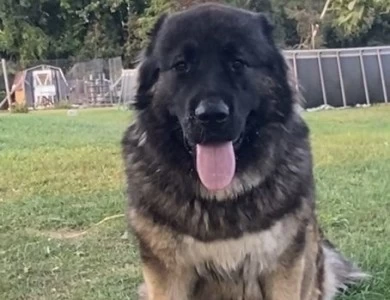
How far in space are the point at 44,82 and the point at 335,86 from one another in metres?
14.1

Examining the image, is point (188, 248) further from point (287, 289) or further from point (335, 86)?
point (335, 86)

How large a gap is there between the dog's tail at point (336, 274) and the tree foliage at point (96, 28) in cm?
3018

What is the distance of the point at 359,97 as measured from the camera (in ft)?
78.7

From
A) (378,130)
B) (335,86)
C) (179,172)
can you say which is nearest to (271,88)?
(179,172)

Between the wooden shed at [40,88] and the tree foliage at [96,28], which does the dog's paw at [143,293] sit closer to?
the wooden shed at [40,88]

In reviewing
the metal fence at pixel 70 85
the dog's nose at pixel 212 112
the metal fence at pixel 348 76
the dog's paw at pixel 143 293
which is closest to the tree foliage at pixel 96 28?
the metal fence at pixel 70 85

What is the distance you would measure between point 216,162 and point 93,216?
2.95 m

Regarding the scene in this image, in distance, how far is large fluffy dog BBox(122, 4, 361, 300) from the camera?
3.42 metres

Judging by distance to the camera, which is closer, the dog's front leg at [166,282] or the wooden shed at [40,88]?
the dog's front leg at [166,282]

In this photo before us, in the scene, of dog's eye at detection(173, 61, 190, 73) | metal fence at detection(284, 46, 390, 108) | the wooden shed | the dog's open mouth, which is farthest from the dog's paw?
the wooden shed

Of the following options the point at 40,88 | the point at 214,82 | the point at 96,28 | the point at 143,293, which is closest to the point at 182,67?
the point at 214,82

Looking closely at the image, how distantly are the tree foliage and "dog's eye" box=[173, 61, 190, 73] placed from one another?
1215 inches

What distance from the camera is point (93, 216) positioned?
244 inches

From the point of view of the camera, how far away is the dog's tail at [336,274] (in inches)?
A: 165
